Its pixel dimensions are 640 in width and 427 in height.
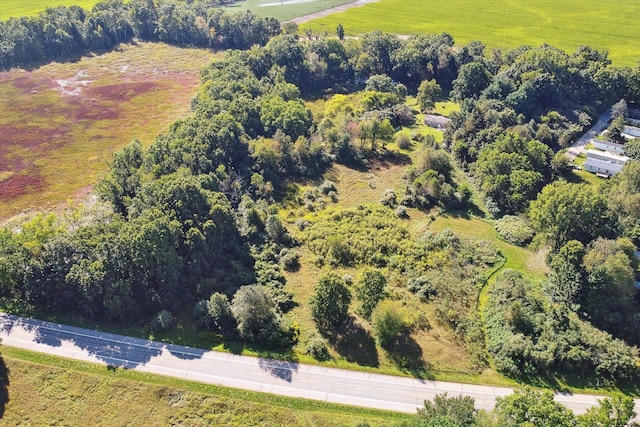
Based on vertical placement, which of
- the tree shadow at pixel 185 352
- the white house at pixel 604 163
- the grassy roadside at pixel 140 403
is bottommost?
the grassy roadside at pixel 140 403

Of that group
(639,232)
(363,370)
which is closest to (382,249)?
(363,370)

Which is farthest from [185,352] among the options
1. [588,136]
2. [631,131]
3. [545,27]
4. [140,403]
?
[545,27]

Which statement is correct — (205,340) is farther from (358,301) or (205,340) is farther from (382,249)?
(382,249)

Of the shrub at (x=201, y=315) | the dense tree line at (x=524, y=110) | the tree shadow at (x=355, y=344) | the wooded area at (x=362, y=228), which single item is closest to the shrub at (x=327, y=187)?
the wooded area at (x=362, y=228)

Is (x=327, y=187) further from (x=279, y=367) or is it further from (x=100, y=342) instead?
(x=100, y=342)

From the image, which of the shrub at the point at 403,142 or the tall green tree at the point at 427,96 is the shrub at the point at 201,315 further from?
the tall green tree at the point at 427,96

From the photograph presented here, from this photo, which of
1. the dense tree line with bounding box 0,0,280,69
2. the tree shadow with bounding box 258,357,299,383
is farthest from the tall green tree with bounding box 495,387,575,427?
the dense tree line with bounding box 0,0,280,69

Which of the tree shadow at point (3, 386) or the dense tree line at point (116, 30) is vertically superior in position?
the dense tree line at point (116, 30)
